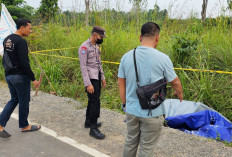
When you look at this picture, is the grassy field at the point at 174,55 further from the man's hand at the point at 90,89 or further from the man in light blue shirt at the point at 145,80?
the man in light blue shirt at the point at 145,80

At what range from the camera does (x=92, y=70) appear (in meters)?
3.61

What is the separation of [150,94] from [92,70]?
5.34 ft

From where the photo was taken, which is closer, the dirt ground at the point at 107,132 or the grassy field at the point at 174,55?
the dirt ground at the point at 107,132

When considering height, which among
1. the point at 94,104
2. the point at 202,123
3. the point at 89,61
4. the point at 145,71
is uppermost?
the point at 145,71

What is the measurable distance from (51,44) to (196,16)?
511 cm

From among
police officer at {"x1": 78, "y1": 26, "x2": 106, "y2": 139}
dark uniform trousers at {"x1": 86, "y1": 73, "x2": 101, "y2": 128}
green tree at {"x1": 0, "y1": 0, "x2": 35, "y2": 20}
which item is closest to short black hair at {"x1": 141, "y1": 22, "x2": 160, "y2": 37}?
police officer at {"x1": 78, "y1": 26, "x2": 106, "y2": 139}

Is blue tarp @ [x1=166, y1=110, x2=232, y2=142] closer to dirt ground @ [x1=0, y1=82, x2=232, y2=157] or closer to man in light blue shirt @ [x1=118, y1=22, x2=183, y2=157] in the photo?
dirt ground @ [x1=0, y1=82, x2=232, y2=157]

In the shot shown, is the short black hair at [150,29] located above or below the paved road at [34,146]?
above

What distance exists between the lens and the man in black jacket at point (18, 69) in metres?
3.37

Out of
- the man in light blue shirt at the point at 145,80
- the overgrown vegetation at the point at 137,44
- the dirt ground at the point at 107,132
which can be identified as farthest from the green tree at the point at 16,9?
the man in light blue shirt at the point at 145,80

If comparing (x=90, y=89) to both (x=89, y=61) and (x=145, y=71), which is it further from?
(x=145, y=71)

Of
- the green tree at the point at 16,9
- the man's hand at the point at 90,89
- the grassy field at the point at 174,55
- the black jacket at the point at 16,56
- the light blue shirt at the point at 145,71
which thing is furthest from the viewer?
the green tree at the point at 16,9

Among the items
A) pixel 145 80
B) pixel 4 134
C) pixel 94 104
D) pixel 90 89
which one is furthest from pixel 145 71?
pixel 4 134

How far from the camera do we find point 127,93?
2383 millimetres
